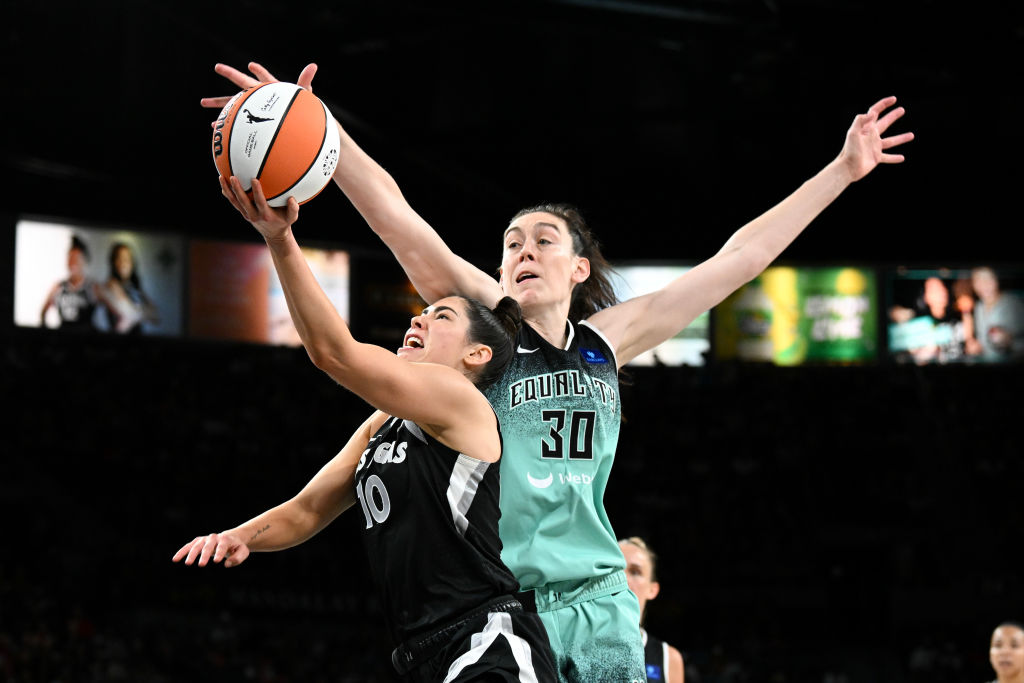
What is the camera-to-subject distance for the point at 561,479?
3.81 meters

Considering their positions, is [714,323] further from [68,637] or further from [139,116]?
[68,637]

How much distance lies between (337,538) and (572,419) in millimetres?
15662

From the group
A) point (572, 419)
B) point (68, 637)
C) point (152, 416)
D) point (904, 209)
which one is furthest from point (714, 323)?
point (572, 419)

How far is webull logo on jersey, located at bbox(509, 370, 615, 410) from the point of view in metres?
3.92

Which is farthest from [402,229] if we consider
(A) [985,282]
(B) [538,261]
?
(A) [985,282]

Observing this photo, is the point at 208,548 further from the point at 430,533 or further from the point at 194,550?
the point at 430,533

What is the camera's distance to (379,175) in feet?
12.9

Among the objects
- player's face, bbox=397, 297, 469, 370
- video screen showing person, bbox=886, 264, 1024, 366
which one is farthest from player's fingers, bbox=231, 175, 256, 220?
video screen showing person, bbox=886, 264, 1024, 366

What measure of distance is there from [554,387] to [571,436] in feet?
0.62

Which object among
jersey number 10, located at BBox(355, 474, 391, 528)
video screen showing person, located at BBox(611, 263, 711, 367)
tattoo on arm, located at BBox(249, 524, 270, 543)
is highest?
video screen showing person, located at BBox(611, 263, 711, 367)

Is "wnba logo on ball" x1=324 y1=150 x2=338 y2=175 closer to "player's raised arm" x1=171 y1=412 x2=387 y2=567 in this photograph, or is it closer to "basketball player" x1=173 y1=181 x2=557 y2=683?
"basketball player" x1=173 y1=181 x2=557 y2=683

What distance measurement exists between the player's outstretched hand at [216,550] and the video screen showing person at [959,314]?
801 inches

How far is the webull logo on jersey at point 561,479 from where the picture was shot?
3.78 metres

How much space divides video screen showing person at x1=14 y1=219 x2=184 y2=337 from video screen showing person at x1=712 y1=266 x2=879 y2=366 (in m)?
10.6
